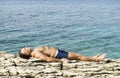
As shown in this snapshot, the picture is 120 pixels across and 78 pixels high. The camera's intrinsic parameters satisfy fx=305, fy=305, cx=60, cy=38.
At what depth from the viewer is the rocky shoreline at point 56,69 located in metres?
11.9

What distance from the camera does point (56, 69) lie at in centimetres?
1268

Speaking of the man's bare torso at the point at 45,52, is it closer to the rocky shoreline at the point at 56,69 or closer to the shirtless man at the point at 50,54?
the shirtless man at the point at 50,54

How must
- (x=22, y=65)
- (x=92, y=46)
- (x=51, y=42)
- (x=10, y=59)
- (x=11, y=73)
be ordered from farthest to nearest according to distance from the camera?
(x=51, y=42)
(x=92, y=46)
(x=10, y=59)
(x=22, y=65)
(x=11, y=73)

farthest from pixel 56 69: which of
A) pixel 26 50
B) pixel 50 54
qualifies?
pixel 26 50

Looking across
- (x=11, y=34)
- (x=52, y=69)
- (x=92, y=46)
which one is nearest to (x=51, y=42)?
(x=92, y=46)

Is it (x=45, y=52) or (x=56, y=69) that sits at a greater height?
(x=45, y=52)

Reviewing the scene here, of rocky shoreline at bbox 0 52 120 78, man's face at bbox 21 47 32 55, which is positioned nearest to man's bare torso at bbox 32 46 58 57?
man's face at bbox 21 47 32 55

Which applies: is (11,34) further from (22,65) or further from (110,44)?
(22,65)

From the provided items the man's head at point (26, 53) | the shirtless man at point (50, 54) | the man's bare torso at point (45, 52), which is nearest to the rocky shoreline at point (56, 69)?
the man's head at point (26, 53)

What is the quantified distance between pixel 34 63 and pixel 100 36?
24.0 metres

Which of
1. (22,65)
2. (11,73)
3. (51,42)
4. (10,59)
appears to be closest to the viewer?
(11,73)

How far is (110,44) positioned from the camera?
1222 inches

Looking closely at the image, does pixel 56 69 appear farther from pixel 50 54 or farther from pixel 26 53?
pixel 26 53

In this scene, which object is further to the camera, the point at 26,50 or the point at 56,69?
the point at 26,50
